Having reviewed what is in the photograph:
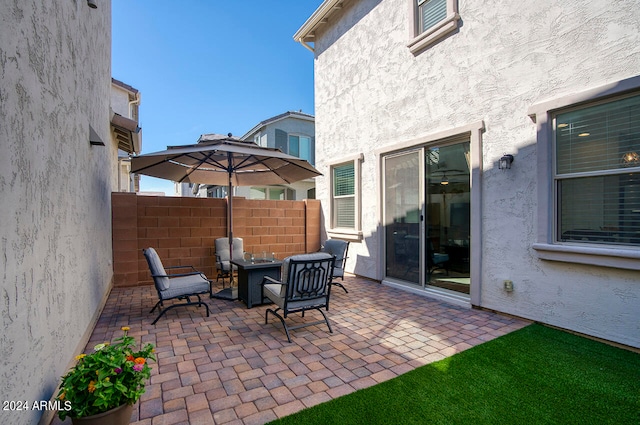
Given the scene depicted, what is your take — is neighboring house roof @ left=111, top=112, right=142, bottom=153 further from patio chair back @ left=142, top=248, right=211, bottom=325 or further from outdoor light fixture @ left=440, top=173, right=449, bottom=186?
outdoor light fixture @ left=440, top=173, right=449, bottom=186

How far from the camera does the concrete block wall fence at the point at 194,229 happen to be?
6.39 meters

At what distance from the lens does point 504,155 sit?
167 inches

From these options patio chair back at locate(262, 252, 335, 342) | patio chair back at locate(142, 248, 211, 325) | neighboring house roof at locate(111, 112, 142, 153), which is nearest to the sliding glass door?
patio chair back at locate(262, 252, 335, 342)

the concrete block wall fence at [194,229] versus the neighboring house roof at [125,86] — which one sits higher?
the neighboring house roof at [125,86]

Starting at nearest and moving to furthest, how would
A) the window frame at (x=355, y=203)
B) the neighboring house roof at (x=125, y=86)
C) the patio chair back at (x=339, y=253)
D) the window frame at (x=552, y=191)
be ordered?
the window frame at (x=552, y=191), the patio chair back at (x=339, y=253), the window frame at (x=355, y=203), the neighboring house roof at (x=125, y=86)

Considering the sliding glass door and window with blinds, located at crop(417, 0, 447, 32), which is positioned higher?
window with blinds, located at crop(417, 0, 447, 32)

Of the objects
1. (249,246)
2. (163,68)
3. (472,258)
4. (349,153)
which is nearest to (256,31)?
(163,68)

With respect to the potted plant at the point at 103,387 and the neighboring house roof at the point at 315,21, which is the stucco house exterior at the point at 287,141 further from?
the potted plant at the point at 103,387

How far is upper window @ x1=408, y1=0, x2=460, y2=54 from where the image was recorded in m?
4.93

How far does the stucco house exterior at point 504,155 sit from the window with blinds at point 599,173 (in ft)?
0.04

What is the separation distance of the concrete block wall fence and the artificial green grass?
5478mm

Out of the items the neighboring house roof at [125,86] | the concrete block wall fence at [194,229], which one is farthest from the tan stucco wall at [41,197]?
the neighboring house roof at [125,86]

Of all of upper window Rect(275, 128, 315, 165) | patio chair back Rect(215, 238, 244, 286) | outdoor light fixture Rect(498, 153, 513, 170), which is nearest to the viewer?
outdoor light fixture Rect(498, 153, 513, 170)

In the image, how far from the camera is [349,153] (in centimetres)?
740
